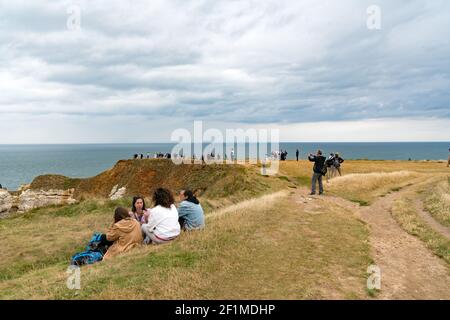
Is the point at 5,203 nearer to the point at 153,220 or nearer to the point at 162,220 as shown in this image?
the point at 153,220

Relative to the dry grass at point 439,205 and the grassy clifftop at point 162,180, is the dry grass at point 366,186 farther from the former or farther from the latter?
the grassy clifftop at point 162,180

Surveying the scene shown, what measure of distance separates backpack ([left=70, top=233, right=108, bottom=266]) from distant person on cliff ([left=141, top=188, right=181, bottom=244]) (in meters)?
1.44

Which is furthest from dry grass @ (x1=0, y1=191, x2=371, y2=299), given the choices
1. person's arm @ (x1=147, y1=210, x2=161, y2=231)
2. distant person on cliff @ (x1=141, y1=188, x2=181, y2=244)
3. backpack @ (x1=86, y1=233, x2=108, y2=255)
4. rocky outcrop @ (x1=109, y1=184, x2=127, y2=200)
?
rocky outcrop @ (x1=109, y1=184, x2=127, y2=200)

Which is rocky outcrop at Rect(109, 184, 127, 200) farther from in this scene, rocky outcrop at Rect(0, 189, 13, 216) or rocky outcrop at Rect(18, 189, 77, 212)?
rocky outcrop at Rect(0, 189, 13, 216)

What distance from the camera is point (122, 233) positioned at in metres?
11.8

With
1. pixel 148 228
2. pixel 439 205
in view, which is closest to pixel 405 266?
pixel 148 228

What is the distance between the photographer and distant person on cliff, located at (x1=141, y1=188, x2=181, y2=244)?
38.2 feet

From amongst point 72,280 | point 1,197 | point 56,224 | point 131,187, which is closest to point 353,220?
point 72,280

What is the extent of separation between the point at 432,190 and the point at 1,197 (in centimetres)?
4874

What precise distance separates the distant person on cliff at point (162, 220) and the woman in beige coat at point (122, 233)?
442 mm

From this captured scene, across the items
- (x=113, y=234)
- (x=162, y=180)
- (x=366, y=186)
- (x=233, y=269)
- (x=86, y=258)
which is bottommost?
(x=162, y=180)

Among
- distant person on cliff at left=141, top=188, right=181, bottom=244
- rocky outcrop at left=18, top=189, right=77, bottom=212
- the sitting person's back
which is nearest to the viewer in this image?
distant person on cliff at left=141, top=188, right=181, bottom=244

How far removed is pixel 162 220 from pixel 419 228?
11.4 meters
